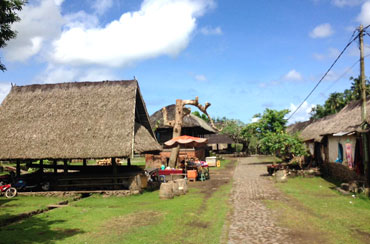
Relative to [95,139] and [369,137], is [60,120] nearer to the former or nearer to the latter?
[95,139]

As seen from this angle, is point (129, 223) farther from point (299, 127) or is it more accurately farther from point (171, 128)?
point (299, 127)

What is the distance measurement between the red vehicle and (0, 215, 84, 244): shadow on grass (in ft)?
20.6

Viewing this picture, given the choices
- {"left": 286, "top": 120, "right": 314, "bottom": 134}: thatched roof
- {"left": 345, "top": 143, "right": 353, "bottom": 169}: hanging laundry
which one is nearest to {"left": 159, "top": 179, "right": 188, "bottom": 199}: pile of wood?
{"left": 345, "top": 143, "right": 353, "bottom": 169}: hanging laundry

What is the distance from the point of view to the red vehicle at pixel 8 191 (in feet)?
54.1

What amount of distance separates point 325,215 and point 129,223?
6.31 m

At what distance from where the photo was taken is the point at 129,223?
10344 mm

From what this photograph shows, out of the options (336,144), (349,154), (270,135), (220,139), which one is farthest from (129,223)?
(220,139)

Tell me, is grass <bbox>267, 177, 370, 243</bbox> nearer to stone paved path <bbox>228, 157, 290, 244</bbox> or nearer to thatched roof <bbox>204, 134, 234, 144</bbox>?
stone paved path <bbox>228, 157, 290, 244</bbox>

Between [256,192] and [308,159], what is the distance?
1456 centimetres

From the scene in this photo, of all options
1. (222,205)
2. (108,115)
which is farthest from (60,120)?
(222,205)

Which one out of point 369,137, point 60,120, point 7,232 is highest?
point 60,120

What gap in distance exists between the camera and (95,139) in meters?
16.8

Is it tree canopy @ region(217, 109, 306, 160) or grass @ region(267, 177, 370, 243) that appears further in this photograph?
tree canopy @ region(217, 109, 306, 160)

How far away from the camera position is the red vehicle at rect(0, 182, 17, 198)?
16484mm
